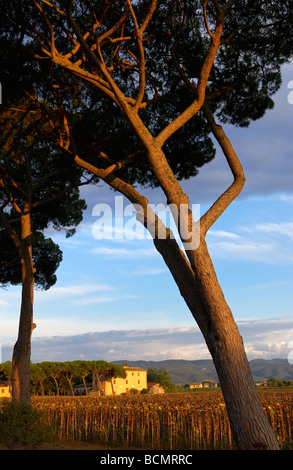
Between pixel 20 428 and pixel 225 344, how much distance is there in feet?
18.6

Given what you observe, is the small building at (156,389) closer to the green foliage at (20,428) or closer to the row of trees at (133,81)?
→ the row of trees at (133,81)

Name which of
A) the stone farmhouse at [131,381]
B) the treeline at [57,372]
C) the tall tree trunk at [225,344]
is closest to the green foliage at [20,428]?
the tall tree trunk at [225,344]

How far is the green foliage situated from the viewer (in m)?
9.60

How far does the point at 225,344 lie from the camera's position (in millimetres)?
6586

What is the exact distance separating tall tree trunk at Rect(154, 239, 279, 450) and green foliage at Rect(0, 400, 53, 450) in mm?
5178

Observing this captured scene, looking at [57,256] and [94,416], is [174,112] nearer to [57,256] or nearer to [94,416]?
[57,256]

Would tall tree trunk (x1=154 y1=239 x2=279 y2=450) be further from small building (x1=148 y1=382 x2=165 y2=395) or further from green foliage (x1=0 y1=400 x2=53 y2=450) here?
small building (x1=148 y1=382 x2=165 y2=395)

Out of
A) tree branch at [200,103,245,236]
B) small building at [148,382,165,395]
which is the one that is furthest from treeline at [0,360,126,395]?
tree branch at [200,103,245,236]

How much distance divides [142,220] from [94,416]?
31.1ft

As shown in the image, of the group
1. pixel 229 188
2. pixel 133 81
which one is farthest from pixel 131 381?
pixel 229 188

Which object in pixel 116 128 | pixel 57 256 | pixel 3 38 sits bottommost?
pixel 57 256

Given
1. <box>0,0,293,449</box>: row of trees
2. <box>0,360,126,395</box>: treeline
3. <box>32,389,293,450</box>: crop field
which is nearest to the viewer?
<box>0,0,293,449</box>: row of trees
